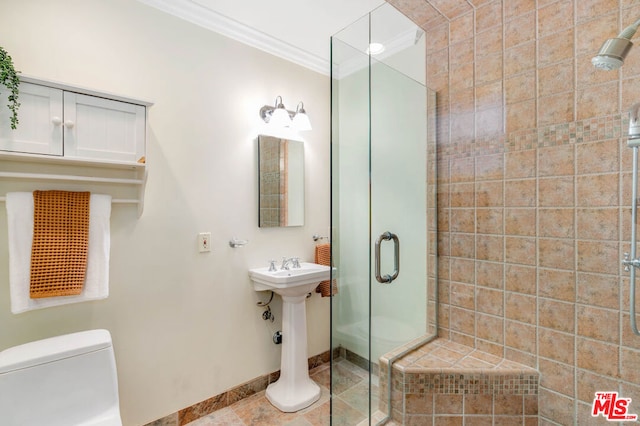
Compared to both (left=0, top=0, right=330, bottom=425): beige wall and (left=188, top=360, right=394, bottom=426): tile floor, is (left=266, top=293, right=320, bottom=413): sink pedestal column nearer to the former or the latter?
(left=188, top=360, right=394, bottom=426): tile floor

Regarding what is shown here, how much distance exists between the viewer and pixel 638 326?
133cm

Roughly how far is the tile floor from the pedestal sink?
0.07 m

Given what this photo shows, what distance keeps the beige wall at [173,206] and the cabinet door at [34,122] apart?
27cm

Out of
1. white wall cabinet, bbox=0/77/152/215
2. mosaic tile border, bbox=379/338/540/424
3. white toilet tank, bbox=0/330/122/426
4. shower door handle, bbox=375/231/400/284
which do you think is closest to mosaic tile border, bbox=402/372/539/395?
mosaic tile border, bbox=379/338/540/424

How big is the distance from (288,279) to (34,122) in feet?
5.07

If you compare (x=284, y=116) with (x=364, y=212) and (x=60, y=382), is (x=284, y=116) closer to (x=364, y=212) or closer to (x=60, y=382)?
(x=364, y=212)

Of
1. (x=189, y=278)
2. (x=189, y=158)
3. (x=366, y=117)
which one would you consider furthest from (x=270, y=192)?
(x=366, y=117)

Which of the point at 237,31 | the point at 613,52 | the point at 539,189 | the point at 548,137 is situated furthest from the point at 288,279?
the point at 613,52

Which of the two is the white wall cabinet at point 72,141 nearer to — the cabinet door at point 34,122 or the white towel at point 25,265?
the cabinet door at point 34,122

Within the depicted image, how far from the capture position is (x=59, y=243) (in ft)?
4.78

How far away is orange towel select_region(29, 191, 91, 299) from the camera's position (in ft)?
4.63

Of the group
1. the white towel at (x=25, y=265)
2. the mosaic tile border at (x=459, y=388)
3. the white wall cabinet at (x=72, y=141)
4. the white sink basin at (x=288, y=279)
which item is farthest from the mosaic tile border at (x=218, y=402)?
the white wall cabinet at (x=72, y=141)

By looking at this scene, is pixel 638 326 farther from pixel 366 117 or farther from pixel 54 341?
pixel 54 341

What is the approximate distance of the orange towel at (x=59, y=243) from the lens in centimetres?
141
